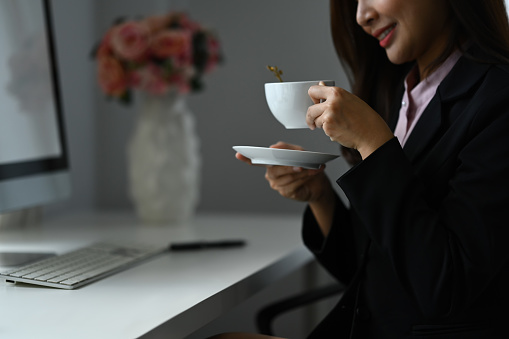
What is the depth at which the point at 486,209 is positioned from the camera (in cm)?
82

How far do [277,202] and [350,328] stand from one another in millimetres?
911

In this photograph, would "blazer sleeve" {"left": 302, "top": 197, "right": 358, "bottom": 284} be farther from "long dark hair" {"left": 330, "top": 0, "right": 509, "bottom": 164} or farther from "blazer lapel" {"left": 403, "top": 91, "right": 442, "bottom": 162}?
"blazer lapel" {"left": 403, "top": 91, "right": 442, "bottom": 162}

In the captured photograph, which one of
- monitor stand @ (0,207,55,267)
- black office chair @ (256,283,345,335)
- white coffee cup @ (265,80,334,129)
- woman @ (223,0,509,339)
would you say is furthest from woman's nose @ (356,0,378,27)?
monitor stand @ (0,207,55,267)

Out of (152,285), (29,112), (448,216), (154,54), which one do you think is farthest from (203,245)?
(448,216)

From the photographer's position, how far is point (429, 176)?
3.09 ft

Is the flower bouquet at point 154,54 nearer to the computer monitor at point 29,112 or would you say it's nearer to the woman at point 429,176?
the computer monitor at point 29,112

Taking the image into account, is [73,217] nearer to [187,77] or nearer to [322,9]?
[187,77]

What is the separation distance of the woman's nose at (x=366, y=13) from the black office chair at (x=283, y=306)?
1.95ft

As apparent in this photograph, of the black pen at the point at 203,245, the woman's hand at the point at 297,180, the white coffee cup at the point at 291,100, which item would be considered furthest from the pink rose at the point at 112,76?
the white coffee cup at the point at 291,100

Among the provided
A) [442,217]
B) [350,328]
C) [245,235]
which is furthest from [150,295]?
[245,235]

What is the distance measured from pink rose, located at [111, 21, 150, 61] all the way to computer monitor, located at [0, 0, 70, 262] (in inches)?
10.0

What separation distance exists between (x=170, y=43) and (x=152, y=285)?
0.79 metres

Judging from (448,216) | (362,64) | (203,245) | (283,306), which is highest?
(362,64)

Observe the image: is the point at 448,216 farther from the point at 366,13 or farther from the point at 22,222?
the point at 22,222
